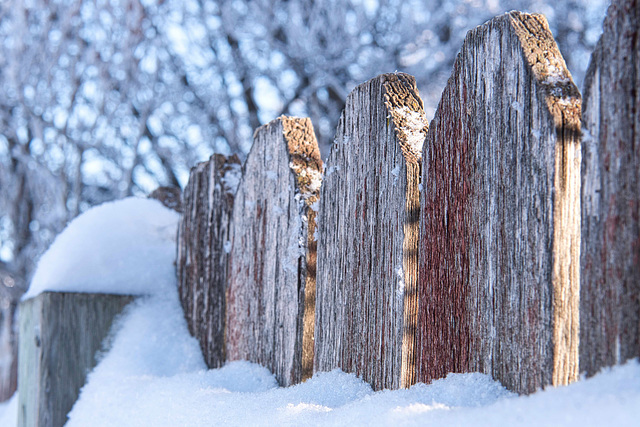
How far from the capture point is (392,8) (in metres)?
6.34

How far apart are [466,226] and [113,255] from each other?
5.51ft

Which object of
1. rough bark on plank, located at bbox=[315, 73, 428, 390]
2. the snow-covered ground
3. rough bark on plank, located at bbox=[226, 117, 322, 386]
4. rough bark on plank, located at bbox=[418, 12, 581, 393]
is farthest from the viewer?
rough bark on plank, located at bbox=[226, 117, 322, 386]

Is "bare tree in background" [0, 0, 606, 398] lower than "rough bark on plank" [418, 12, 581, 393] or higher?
higher

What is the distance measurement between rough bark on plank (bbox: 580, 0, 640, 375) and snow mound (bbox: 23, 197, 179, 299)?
1882 millimetres

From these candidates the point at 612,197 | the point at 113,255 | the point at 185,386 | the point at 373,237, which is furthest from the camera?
the point at 113,255

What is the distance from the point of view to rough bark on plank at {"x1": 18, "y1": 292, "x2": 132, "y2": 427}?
7.28 feet

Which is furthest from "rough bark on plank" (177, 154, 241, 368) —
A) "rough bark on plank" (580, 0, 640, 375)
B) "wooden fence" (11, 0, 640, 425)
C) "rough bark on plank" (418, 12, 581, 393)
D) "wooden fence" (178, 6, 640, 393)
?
"rough bark on plank" (580, 0, 640, 375)

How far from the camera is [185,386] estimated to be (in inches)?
68.7

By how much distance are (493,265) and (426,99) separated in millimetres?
5349

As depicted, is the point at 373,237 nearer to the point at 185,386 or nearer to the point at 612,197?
the point at 612,197

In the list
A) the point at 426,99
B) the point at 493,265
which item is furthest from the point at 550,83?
the point at 426,99

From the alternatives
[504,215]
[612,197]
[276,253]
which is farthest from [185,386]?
[612,197]

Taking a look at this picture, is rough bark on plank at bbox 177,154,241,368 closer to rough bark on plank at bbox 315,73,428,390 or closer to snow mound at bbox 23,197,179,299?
snow mound at bbox 23,197,179,299

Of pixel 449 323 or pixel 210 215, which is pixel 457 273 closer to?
pixel 449 323
